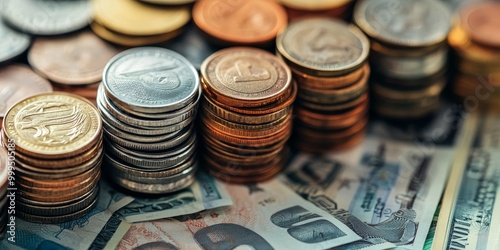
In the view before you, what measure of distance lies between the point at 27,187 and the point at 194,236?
373 millimetres

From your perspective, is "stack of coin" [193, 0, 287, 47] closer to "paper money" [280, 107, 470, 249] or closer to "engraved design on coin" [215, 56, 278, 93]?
"engraved design on coin" [215, 56, 278, 93]

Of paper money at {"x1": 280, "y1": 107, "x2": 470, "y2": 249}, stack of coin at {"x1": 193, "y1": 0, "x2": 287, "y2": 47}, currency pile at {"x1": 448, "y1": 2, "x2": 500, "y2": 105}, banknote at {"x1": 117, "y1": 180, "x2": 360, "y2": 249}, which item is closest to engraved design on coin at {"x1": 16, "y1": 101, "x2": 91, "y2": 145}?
banknote at {"x1": 117, "y1": 180, "x2": 360, "y2": 249}

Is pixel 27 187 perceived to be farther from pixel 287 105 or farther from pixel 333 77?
pixel 333 77

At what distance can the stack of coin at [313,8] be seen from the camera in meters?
1.88

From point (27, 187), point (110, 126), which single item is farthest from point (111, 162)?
point (27, 187)

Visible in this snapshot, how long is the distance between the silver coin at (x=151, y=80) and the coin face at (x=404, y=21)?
1.73 ft

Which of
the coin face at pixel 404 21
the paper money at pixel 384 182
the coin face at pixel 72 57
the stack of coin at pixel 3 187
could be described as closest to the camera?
the stack of coin at pixel 3 187

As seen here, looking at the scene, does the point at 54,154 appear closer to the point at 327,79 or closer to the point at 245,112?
the point at 245,112

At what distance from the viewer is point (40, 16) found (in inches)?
71.0

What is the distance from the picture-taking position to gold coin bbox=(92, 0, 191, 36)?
1748 millimetres

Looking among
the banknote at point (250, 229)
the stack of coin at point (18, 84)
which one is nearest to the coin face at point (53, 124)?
the stack of coin at point (18, 84)

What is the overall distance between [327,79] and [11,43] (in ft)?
2.63

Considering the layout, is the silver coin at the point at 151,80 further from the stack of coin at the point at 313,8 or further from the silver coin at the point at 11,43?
the stack of coin at the point at 313,8

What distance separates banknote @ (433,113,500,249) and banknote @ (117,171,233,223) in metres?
0.51
